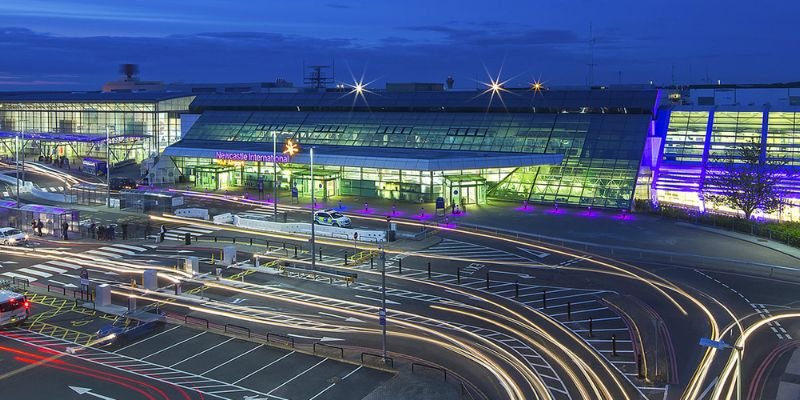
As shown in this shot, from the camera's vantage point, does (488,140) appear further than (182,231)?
Yes

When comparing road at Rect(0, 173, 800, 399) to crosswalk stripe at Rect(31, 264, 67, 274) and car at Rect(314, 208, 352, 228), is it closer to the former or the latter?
crosswalk stripe at Rect(31, 264, 67, 274)

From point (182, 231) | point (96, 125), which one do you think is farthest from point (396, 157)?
point (96, 125)

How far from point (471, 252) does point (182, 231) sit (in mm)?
23559

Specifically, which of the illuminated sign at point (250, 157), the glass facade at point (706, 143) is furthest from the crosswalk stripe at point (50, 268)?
the glass facade at point (706, 143)

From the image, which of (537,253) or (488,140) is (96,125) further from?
(537,253)

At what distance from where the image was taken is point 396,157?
7119 cm

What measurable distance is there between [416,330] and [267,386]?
816 cm

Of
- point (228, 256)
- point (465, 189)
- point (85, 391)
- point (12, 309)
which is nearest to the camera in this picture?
point (85, 391)

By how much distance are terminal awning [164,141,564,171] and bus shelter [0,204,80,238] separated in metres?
23.6

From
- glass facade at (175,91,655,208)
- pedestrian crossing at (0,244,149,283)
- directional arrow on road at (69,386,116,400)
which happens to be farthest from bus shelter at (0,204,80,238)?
directional arrow on road at (69,386,116,400)

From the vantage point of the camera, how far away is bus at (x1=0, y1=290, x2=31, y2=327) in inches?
1248

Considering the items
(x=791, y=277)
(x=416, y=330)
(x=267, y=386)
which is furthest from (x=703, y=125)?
(x=267, y=386)

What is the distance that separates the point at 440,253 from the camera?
4834cm

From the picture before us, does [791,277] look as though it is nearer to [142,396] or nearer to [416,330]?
[416,330]
